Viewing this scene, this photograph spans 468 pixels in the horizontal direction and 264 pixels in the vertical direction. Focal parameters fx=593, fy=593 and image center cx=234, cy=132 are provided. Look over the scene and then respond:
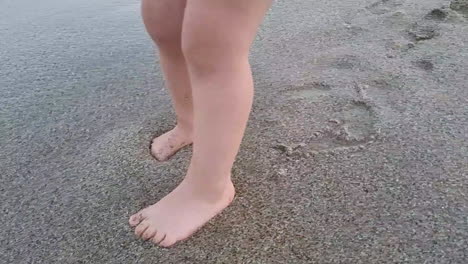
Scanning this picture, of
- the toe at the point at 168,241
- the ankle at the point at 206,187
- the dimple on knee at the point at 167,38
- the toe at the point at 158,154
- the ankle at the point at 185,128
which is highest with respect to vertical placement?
the dimple on knee at the point at 167,38

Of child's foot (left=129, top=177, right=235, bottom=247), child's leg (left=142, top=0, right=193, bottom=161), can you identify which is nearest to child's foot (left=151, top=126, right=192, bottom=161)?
child's leg (left=142, top=0, right=193, bottom=161)

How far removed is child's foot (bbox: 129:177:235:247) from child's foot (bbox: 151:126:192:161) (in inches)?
7.0

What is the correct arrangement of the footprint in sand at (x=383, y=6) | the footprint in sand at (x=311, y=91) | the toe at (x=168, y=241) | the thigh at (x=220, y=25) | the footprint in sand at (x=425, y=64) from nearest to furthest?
the thigh at (x=220, y=25) → the toe at (x=168, y=241) → the footprint in sand at (x=311, y=91) → the footprint in sand at (x=425, y=64) → the footprint in sand at (x=383, y=6)

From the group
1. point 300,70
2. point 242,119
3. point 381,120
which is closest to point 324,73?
point 300,70

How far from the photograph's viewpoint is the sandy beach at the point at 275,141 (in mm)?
1097

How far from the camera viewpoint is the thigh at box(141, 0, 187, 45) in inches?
44.8

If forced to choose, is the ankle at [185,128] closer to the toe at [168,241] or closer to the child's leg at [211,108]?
the child's leg at [211,108]

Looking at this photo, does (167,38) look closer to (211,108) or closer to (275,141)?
(211,108)

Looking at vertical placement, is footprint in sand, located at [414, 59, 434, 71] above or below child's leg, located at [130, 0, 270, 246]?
below

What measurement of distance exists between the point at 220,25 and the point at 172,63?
1.04ft

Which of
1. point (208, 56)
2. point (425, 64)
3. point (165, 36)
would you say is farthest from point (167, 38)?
point (425, 64)

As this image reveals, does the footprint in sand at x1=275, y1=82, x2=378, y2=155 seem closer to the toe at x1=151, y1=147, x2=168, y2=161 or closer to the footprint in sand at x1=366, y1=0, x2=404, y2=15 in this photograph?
the toe at x1=151, y1=147, x2=168, y2=161

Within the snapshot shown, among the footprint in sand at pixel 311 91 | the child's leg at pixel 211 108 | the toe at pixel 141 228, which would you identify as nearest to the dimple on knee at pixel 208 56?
the child's leg at pixel 211 108

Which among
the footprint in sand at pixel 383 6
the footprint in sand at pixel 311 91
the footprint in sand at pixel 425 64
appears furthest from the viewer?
the footprint in sand at pixel 383 6
